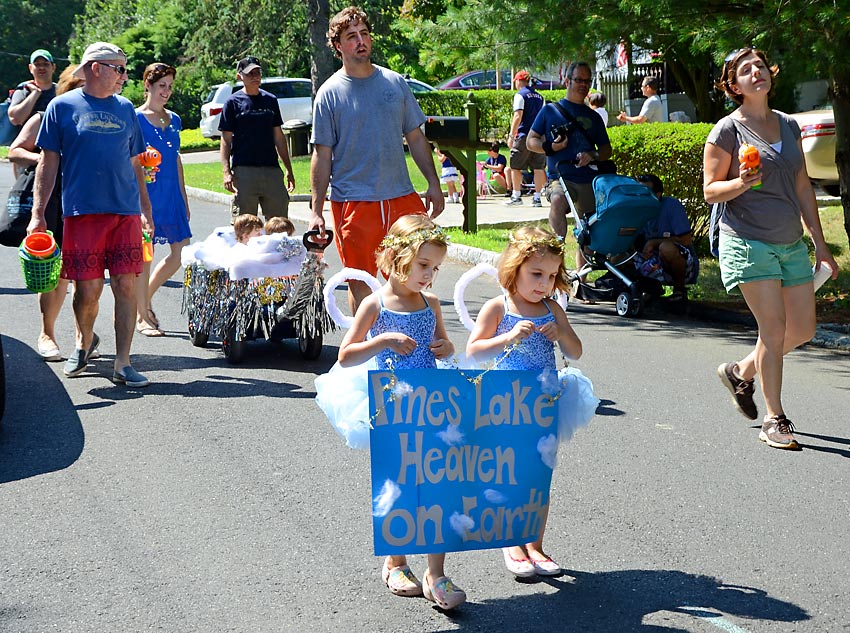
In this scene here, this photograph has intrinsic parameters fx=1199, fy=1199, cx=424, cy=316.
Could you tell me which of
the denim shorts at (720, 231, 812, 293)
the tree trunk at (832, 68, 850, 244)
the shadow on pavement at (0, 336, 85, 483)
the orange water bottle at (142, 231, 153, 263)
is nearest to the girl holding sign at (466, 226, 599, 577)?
the denim shorts at (720, 231, 812, 293)

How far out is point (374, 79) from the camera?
6742 millimetres

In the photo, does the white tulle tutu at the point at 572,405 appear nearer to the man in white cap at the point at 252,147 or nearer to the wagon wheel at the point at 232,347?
the wagon wheel at the point at 232,347

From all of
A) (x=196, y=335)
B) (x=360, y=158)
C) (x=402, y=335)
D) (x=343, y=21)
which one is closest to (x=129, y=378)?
(x=196, y=335)

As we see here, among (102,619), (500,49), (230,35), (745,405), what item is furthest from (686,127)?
(230,35)

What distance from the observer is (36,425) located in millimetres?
6684

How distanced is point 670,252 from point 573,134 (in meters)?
1.35

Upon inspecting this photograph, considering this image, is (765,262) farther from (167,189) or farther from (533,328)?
(167,189)

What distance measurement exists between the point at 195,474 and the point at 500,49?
5691 mm

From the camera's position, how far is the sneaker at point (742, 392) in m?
6.60

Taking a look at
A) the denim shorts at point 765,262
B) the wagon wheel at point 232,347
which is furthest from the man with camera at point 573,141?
the denim shorts at point 765,262

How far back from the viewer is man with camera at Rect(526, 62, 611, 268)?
10.4 m

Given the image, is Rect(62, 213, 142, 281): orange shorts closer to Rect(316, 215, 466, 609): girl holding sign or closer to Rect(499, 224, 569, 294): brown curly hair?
Rect(316, 215, 466, 609): girl holding sign

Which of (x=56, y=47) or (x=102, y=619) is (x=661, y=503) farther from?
(x=56, y=47)

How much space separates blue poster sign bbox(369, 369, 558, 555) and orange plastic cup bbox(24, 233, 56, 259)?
12.6 feet
